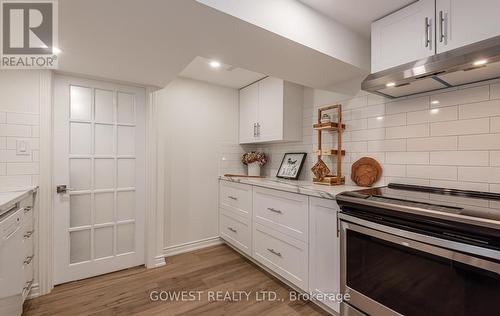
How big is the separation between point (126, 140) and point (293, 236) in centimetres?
195

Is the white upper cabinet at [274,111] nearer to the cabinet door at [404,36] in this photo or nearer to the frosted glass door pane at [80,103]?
the cabinet door at [404,36]

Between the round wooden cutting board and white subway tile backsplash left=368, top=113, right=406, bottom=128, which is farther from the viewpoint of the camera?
the round wooden cutting board

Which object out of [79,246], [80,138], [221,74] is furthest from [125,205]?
[221,74]

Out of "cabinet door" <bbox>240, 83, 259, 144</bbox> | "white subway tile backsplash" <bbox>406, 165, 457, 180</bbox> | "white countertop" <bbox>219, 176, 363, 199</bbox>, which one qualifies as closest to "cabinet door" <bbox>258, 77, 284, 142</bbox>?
"cabinet door" <bbox>240, 83, 259, 144</bbox>

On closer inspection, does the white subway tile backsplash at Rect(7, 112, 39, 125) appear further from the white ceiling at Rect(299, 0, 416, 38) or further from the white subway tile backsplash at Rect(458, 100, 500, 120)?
the white subway tile backsplash at Rect(458, 100, 500, 120)

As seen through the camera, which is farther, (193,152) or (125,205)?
(193,152)

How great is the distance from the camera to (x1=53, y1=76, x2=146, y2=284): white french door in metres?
2.12

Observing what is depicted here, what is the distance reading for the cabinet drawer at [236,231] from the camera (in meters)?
2.53

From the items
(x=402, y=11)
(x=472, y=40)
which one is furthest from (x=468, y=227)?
(x=402, y=11)

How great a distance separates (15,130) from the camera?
1.87 meters

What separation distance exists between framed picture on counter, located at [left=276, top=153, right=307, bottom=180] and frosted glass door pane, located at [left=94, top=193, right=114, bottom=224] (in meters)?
1.89

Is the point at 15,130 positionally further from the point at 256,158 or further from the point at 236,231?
the point at 256,158

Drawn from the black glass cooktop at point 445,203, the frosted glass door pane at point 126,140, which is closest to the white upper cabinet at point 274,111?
the black glass cooktop at point 445,203

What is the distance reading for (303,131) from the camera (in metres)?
2.72
